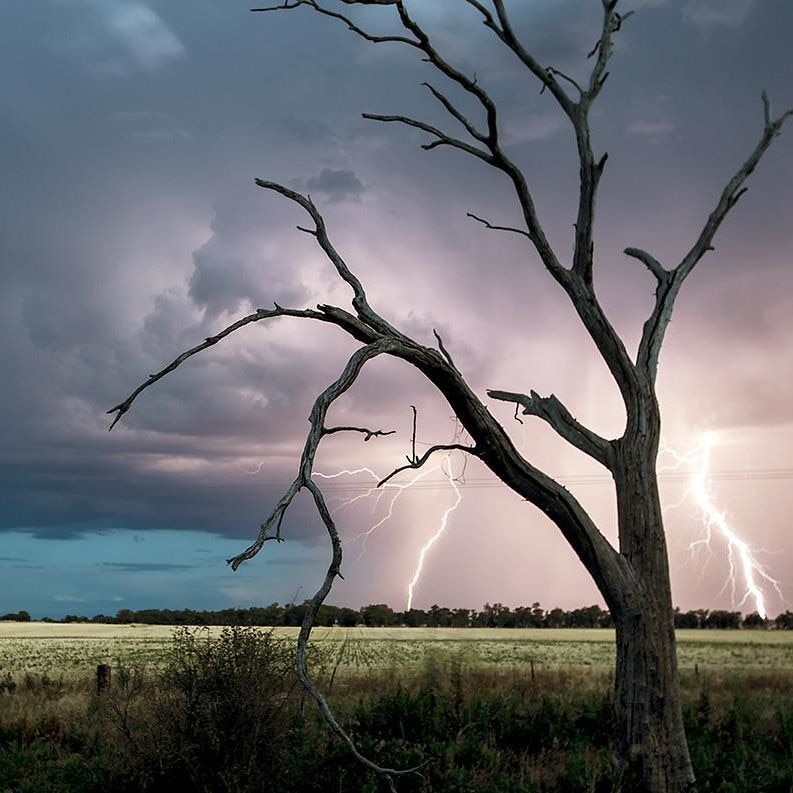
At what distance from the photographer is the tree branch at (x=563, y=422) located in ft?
37.5

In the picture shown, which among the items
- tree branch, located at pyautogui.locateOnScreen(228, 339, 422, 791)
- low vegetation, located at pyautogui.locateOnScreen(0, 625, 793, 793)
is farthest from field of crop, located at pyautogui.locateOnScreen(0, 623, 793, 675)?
tree branch, located at pyautogui.locateOnScreen(228, 339, 422, 791)

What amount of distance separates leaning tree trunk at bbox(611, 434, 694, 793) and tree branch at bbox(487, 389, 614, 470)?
2.04ft

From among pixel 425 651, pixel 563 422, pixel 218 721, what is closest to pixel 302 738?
pixel 218 721

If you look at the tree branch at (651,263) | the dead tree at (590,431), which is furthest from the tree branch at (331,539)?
the tree branch at (651,263)

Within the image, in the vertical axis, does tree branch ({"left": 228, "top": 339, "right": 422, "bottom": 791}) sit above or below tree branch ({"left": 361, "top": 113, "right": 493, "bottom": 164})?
below

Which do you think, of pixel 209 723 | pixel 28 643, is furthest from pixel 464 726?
pixel 28 643

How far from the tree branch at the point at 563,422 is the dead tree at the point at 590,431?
13mm

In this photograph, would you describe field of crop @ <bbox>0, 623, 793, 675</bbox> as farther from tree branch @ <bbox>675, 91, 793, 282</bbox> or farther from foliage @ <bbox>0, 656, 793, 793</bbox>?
tree branch @ <bbox>675, 91, 793, 282</bbox>

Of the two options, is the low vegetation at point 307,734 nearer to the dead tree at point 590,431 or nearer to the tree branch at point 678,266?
the dead tree at point 590,431

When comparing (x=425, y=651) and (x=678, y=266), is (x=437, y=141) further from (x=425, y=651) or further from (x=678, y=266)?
(x=425, y=651)

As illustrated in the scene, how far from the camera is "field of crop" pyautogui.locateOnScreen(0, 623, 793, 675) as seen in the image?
97.7 feet

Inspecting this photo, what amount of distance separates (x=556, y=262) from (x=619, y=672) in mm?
4797

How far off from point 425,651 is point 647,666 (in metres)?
25.0

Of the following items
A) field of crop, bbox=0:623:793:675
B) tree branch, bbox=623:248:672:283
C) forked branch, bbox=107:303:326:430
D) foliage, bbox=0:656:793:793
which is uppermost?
tree branch, bbox=623:248:672:283
